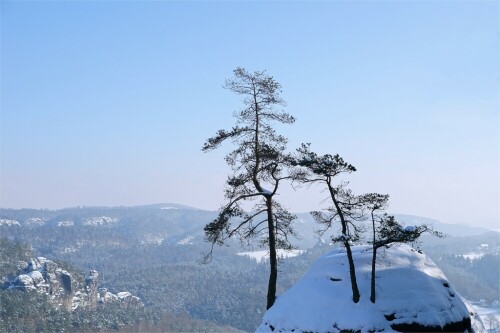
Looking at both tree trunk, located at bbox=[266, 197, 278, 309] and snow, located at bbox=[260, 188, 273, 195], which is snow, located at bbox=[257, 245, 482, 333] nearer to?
tree trunk, located at bbox=[266, 197, 278, 309]

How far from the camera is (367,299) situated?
23125 mm

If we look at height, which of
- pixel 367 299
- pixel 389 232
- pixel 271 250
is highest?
pixel 389 232

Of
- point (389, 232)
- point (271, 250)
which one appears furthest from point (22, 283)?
point (389, 232)

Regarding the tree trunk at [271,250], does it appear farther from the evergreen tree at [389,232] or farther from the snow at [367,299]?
the evergreen tree at [389,232]

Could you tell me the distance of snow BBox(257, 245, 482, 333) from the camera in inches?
879

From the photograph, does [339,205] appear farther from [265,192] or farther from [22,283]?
[22,283]

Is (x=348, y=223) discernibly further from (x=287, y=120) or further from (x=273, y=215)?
(x=287, y=120)

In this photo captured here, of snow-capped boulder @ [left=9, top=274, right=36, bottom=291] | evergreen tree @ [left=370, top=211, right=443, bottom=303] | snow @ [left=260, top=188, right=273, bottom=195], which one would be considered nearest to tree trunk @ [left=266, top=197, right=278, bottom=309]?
snow @ [left=260, top=188, right=273, bottom=195]

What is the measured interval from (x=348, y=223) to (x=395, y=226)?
2.36 meters

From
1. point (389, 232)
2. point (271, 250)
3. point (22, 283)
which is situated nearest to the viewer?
point (389, 232)

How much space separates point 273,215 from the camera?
26.1 meters

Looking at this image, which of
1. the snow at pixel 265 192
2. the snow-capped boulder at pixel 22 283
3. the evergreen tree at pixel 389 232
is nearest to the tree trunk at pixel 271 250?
the snow at pixel 265 192

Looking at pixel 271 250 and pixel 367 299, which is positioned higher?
pixel 271 250

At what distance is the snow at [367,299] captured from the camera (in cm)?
2233
